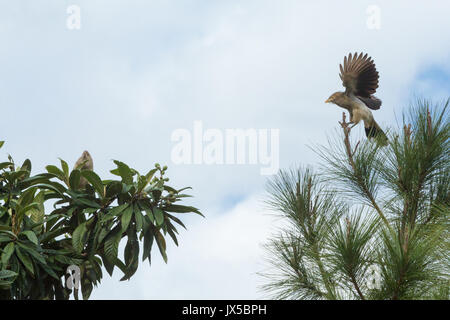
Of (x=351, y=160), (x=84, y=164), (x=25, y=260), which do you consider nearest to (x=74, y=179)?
(x=84, y=164)

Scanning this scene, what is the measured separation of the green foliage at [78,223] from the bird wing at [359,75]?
1.59 metres

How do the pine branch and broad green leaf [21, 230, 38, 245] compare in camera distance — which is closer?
the pine branch

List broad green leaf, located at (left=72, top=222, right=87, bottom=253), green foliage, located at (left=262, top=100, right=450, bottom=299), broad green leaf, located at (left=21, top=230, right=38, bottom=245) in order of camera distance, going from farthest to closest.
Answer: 1. broad green leaf, located at (left=72, top=222, right=87, bottom=253)
2. broad green leaf, located at (left=21, top=230, right=38, bottom=245)
3. green foliage, located at (left=262, top=100, right=450, bottom=299)

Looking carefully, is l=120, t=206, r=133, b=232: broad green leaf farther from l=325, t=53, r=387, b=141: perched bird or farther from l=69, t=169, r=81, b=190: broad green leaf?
l=325, t=53, r=387, b=141: perched bird

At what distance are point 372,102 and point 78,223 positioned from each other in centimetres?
262

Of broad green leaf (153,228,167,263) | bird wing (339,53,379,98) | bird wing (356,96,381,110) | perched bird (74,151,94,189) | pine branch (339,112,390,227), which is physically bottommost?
broad green leaf (153,228,167,263)

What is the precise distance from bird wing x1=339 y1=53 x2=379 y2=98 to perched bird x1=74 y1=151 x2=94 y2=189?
2.18m

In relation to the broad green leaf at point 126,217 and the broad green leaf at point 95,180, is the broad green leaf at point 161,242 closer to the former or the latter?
the broad green leaf at point 126,217

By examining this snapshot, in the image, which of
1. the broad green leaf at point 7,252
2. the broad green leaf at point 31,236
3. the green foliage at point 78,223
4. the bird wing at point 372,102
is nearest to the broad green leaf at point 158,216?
the green foliage at point 78,223

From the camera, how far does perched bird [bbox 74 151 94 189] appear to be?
16.0 ft

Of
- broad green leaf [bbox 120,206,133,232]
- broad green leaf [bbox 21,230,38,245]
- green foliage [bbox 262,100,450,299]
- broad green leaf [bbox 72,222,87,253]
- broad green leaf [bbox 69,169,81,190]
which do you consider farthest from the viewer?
broad green leaf [bbox 69,169,81,190]

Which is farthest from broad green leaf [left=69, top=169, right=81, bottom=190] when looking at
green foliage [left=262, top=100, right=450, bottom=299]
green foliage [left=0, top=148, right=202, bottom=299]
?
green foliage [left=262, top=100, right=450, bottom=299]
